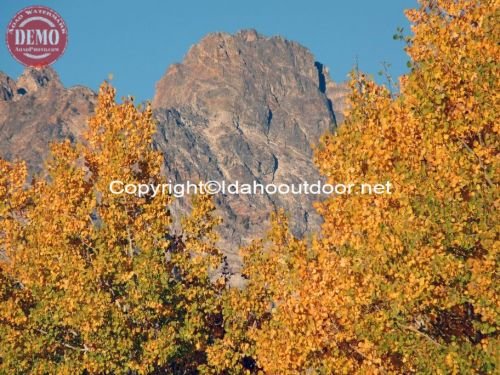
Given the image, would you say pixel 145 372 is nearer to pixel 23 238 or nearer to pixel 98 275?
pixel 98 275

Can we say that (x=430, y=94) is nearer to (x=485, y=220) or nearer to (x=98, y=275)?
(x=485, y=220)

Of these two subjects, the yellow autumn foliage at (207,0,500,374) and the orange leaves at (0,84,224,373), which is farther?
the orange leaves at (0,84,224,373)

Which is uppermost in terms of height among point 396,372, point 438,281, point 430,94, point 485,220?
point 430,94

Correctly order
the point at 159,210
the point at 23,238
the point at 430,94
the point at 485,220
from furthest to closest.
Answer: the point at 23,238, the point at 159,210, the point at 430,94, the point at 485,220

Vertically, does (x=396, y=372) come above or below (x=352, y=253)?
below

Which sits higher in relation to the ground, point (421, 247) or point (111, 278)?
point (111, 278)

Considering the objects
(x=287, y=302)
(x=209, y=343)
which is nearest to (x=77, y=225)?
(x=209, y=343)

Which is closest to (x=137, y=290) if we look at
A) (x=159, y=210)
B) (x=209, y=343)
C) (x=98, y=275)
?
(x=98, y=275)

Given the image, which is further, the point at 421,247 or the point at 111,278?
the point at 111,278

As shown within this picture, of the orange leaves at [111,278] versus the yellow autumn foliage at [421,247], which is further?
the orange leaves at [111,278]

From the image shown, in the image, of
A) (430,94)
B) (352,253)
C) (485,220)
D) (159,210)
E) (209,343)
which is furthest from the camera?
(209,343)

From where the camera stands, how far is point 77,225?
1222 inches

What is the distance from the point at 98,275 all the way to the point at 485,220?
606 inches

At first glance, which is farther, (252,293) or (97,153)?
(97,153)
